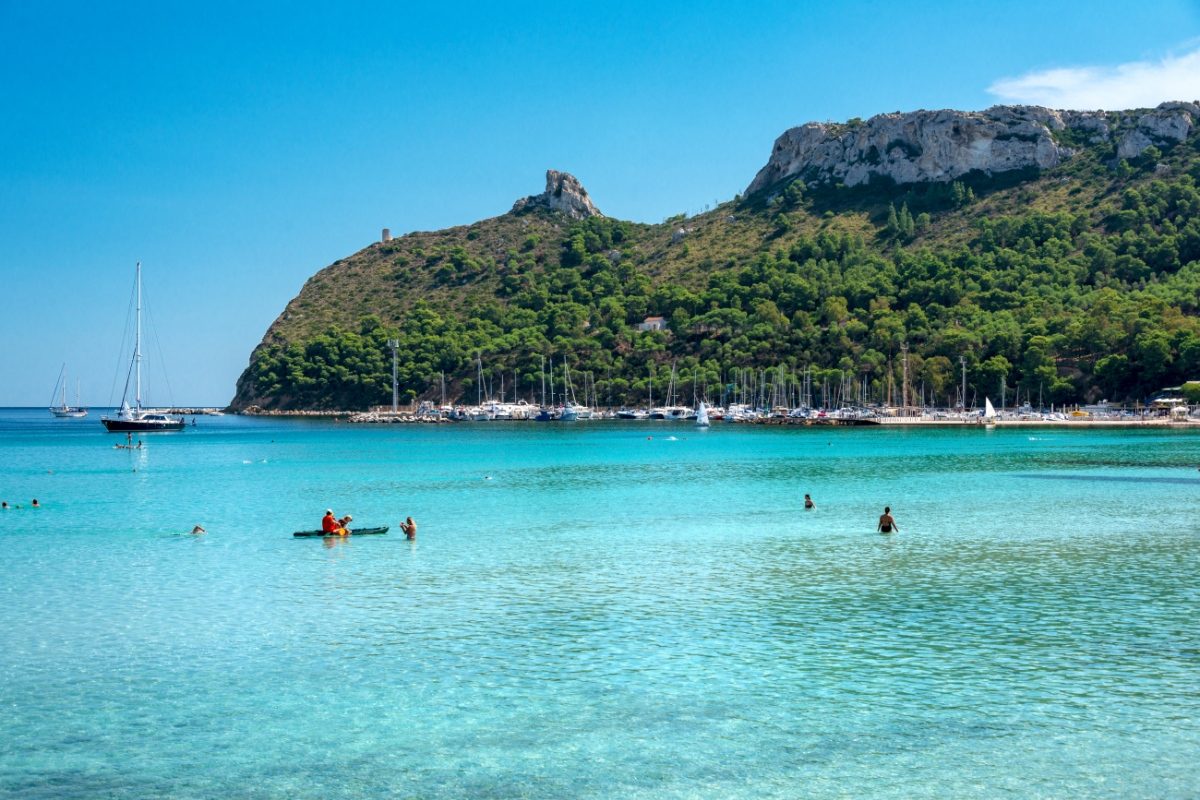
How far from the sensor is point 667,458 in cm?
8238

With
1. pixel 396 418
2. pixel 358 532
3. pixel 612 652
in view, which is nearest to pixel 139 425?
pixel 396 418

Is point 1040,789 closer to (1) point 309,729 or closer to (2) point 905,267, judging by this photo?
(1) point 309,729

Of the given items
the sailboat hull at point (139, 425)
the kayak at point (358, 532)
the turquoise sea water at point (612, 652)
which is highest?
the sailboat hull at point (139, 425)

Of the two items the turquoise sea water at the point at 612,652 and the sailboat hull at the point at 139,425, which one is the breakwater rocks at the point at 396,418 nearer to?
the sailboat hull at the point at 139,425

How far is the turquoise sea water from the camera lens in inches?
581

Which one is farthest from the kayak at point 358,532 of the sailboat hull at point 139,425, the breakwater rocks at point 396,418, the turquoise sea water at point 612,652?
the breakwater rocks at point 396,418

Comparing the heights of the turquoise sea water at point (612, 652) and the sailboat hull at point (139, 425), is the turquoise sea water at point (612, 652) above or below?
below

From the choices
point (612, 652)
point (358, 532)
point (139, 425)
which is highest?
point (139, 425)

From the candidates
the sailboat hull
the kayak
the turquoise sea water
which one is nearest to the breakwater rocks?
the sailboat hull

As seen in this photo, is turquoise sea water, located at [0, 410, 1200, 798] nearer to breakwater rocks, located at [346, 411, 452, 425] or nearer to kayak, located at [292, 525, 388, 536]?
kayak, located at [292, 525, 388, 536]

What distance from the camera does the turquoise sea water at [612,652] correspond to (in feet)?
48.4

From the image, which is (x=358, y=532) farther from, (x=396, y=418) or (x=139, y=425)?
(x=396, y=418)

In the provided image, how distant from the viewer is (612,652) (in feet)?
68.5

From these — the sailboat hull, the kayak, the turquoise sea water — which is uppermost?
the sailboat hull
